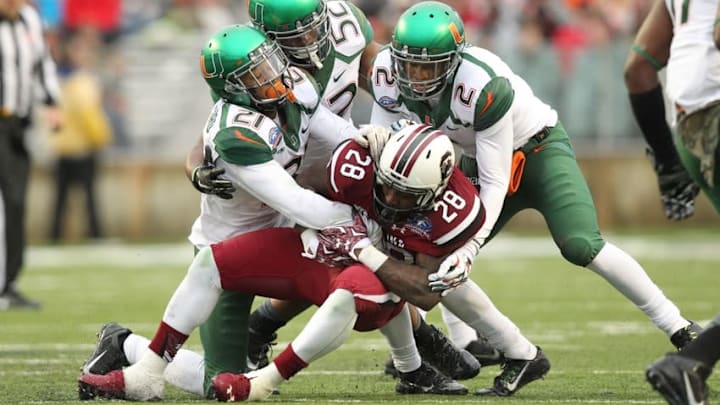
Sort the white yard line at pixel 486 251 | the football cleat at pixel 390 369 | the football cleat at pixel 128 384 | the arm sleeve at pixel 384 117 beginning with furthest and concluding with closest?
1. the white yard line at pixel 486 251
2. the football cleat at pixel 390 369
3. the arm sleeve at pixel 384 117
4. the football cleat at pixel 128 384

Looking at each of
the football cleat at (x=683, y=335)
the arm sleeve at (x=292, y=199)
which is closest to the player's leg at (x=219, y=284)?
the arm sleeve at (x=292, y=199)

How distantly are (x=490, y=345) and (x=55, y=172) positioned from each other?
879 cm

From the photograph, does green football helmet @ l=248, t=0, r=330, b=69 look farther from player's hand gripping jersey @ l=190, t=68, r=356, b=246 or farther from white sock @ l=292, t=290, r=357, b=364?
white sock @ l=292, t=290, r=357, b=364

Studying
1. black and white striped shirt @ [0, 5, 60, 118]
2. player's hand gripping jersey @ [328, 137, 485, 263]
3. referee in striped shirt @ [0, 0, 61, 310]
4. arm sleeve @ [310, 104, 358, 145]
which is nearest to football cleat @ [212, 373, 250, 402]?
player's hand gripping jersey @ [328, 137, 485, 263]

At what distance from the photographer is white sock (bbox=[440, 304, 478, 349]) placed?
617 centimetres

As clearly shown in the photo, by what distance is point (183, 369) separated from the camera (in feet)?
17.9

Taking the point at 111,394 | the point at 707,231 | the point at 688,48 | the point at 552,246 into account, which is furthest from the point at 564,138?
the point at 707,231

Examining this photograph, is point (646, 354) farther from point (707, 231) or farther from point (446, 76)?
point (707, 231)

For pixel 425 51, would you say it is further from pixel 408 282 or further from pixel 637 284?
pixel 637 284

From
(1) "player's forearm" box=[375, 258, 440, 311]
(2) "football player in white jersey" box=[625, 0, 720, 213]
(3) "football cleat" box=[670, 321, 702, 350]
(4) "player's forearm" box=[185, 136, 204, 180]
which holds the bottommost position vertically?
(3) "football cleat" box=[670, 321, 702, 350]

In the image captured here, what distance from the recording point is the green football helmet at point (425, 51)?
5.34 metres

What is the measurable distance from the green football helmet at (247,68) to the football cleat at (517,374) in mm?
1308

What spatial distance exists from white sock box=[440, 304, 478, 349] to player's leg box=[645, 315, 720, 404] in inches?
70.4

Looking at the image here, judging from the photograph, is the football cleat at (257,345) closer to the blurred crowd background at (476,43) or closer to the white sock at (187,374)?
the white sock at (187,374)
